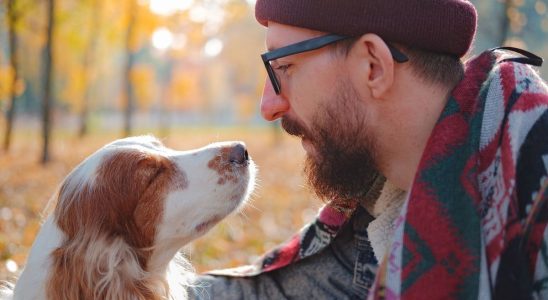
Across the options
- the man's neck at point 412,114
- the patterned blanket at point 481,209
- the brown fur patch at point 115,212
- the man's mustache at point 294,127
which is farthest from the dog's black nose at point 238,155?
the patterned blanket at point 481,209

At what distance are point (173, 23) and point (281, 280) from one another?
1994cm

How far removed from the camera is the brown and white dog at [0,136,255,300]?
2.63 meters

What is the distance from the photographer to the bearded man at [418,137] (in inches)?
73.7

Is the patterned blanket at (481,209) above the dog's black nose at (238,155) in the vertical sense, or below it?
above

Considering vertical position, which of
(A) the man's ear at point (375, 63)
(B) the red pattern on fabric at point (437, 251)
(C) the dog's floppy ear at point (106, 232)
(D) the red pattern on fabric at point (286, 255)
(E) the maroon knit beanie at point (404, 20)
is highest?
(E) the maroon knit beanie at point (404, 20)

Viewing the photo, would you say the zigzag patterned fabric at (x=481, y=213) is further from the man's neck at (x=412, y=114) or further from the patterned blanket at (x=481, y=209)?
the man's neck at (x=412, y=114)

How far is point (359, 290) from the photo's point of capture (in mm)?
3176

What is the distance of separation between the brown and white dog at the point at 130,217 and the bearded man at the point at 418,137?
0.52 metres

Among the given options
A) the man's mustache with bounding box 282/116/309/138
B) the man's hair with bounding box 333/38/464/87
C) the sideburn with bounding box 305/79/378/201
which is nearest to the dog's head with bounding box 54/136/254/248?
the man's mustache with bounding box 282/116/309/138

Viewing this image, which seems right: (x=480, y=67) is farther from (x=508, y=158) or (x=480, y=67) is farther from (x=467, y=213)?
(x=467, y=213)

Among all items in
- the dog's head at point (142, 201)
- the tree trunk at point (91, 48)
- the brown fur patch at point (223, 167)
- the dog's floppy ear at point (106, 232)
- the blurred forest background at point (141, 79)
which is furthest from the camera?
the tree trunk at point (91, 48)

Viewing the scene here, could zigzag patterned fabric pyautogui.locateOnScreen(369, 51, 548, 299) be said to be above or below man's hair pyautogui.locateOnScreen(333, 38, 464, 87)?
below

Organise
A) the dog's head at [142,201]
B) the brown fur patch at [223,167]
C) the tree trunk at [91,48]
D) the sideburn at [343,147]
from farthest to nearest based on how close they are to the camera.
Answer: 1. the tree trunk at [91,48]
2. the brown fur patch at [223,167]
3. the dog's head at [142,201]
4. the sideburn at [343,147]

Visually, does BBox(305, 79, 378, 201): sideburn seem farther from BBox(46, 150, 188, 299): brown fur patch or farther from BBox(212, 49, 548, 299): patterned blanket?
BBox(46, 150, 188, 299): brown fur patch
